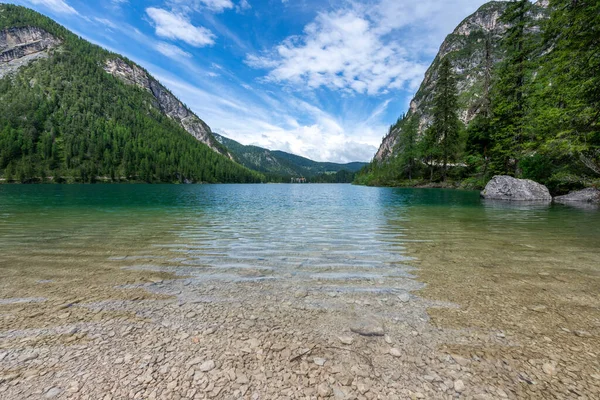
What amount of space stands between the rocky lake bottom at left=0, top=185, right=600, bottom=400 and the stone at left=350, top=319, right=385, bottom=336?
3cm

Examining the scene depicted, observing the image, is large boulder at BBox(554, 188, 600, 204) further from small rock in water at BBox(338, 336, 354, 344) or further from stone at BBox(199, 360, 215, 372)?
stone at BBox(199, 360, 215, 372)

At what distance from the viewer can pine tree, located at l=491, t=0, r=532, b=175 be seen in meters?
30.9

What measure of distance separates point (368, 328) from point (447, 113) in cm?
6919

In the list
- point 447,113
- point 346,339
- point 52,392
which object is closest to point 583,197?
point 346,339

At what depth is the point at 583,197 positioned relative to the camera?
26547 millimetres

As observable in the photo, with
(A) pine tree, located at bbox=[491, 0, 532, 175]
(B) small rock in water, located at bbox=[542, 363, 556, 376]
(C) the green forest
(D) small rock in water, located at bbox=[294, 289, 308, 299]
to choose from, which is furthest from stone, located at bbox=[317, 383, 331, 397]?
(A) pine tree, located at bbox=[491, 0, 532, 175]

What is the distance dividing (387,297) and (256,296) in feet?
9.24

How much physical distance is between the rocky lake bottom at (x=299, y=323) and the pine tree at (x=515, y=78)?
32.2 metres

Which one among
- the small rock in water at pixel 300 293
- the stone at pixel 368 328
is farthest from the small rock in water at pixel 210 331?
the stone at pixel 368 328

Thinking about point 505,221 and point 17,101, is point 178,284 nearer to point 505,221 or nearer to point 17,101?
point 505,221

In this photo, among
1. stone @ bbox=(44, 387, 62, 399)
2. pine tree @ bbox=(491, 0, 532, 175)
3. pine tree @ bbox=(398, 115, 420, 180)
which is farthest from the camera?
pine tree @ bbox=(398, 115, 420, 180)

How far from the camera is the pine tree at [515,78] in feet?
101

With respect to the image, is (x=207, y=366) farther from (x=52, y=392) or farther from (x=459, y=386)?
(x=459, y=386)

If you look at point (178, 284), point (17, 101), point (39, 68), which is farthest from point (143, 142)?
point (178, 284)
